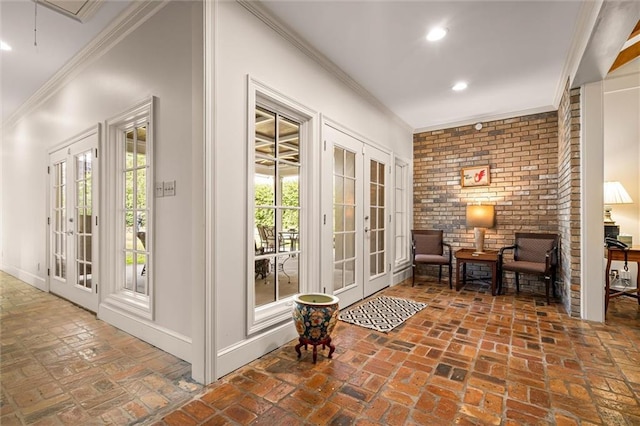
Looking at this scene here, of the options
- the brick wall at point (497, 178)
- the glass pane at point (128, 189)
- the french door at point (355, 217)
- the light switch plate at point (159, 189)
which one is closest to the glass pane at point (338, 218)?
the french door at point (355, 217)

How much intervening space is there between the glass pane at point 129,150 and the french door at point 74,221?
40cm

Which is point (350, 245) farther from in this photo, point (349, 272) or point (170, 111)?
point (170, 111)

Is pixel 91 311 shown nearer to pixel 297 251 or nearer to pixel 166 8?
pixel 297 251

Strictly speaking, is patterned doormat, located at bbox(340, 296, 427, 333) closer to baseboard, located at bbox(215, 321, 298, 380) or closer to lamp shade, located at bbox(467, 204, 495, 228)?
baseboard, located at bbox(215, 321, 298, 380)

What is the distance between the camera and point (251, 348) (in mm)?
2221

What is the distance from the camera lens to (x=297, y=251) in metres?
2.86

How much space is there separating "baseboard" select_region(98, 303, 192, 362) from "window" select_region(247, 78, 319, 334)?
54 centimetres

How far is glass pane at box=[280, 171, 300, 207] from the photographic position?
8.95 feet

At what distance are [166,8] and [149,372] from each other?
9.06ft

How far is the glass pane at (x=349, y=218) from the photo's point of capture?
3581 millimetres

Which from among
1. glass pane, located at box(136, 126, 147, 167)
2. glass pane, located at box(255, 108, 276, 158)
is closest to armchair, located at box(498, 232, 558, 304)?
glass pane, located at box(255, 108, 276, 158)

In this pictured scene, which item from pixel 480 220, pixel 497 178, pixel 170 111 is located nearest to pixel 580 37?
pixel 497 178

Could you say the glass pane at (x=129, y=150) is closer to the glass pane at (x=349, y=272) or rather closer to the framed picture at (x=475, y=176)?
the glass pane at (x=349, y=272)

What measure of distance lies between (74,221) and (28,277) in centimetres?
206
